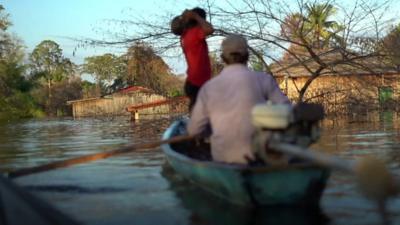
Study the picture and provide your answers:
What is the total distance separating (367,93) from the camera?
16984mm

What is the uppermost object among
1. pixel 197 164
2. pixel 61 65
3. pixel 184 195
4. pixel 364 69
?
pixel 61 65

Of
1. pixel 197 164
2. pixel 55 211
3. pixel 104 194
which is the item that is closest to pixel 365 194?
pixel 55 211

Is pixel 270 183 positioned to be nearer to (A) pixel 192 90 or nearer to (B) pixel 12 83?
(A) pixel 192 90

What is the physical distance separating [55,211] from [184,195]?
2.14 metres

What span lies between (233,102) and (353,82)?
12319 mm

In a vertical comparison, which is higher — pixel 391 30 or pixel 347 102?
pixel 391 30

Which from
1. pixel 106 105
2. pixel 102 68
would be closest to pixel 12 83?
pixel 106 105

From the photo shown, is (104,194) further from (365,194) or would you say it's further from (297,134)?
(365,194)

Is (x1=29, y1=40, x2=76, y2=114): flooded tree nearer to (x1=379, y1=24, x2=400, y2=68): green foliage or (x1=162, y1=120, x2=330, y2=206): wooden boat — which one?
(x1=379, y1=24, x2=400, y2=68): green foliage

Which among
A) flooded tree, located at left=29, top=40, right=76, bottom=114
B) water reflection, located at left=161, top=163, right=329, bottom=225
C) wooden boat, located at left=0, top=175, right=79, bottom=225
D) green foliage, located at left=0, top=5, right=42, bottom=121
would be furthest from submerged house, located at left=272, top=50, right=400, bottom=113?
flooded tree, located at left=29, top=40, right=76, bottom=114

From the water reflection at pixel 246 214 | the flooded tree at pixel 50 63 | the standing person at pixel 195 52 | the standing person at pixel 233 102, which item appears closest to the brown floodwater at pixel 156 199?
the water reflection at pixel 246 214

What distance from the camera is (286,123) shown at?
394 centimetres

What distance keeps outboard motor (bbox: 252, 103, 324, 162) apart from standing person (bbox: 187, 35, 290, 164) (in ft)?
1.48

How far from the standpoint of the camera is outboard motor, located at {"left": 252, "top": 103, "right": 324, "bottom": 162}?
3938 millimetres
